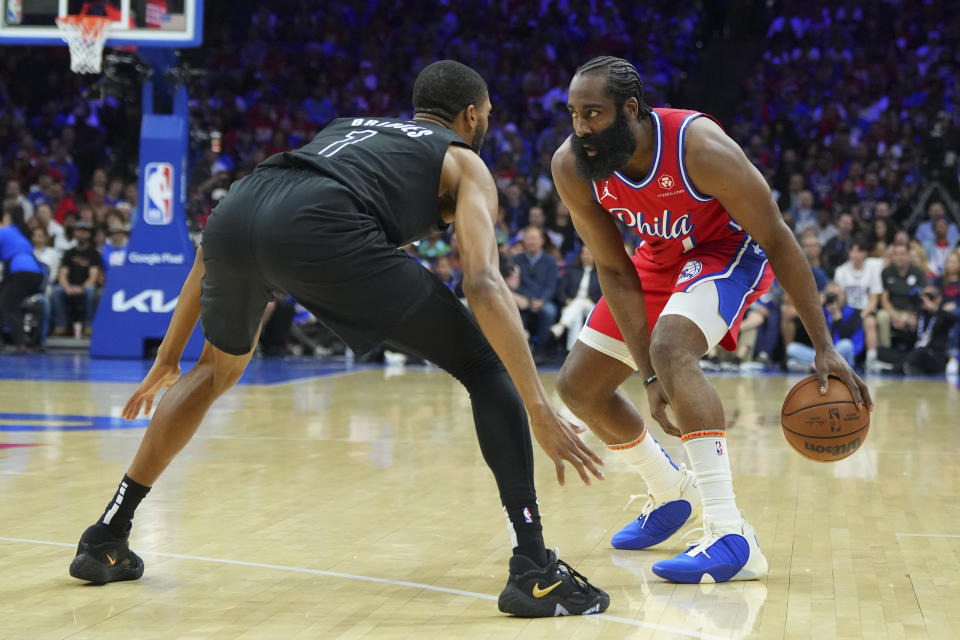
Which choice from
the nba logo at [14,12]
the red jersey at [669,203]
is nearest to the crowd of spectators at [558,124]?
the nba logo at [14,12]

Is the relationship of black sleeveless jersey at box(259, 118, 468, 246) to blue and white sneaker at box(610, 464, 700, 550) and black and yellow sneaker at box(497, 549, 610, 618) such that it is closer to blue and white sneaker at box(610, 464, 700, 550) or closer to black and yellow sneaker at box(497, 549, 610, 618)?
black and yellow sneaker at box(497, 549, 610, 618)

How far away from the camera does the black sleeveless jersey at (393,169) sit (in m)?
3.25

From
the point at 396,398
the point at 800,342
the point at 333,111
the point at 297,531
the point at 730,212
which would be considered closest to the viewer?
the point at 730,212

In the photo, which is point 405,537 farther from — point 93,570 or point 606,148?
point 606,148

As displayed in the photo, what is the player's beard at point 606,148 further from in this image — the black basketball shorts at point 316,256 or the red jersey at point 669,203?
the black basketball shorts at point 316,256

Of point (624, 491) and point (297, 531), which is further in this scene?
point (624, 491)

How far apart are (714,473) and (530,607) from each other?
2.98 feet

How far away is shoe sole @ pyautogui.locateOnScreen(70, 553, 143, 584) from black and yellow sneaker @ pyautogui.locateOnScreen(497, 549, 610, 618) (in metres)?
1.19

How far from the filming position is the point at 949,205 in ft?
51.0

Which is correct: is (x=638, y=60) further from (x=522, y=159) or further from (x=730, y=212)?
(x=730, y=212)

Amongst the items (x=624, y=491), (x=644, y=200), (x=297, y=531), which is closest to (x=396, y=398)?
(x=624, y=491)

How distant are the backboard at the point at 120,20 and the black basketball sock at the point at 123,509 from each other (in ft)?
29.8

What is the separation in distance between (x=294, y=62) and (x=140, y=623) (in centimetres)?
1845

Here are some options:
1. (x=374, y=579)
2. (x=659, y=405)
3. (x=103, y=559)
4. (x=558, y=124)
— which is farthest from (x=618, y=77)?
(x=558, y=124)
